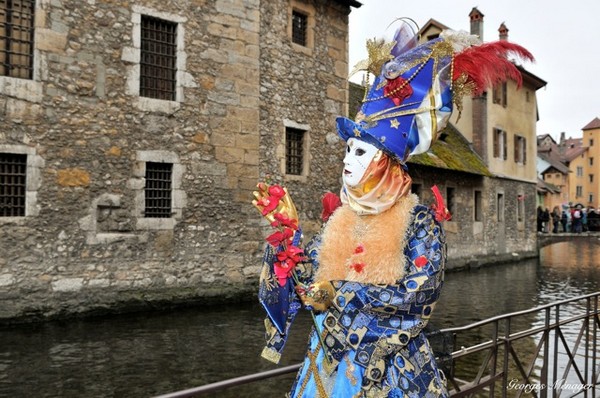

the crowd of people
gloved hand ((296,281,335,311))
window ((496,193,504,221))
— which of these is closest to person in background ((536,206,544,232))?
the crowd of people

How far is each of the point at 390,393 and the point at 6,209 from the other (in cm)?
857

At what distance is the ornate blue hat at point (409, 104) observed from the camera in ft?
9.04

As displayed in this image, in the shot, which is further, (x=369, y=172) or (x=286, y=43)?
(x=286, y=43)

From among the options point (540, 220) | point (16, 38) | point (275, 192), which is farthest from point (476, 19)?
point (275, 192)

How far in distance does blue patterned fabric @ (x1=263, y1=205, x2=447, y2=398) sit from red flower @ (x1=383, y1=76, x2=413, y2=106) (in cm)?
69

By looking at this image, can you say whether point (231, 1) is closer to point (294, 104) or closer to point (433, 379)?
point (294, 104)

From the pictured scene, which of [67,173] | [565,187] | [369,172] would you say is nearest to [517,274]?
[67,173]

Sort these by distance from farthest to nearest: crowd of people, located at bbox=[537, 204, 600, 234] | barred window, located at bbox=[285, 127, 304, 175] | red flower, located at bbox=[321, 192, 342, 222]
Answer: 1. crowd of people, located at bbox=[537, 204, 600, 234]
2. barred window, located at bbox=[285, 127, 304, 175]
3. red flower, located at bbox=[321, 192, 342, 222]

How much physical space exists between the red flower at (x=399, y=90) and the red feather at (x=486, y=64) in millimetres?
297

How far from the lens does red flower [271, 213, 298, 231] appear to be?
244cm

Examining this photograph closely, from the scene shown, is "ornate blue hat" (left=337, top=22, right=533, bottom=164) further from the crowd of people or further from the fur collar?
the crowd of people

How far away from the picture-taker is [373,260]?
8.58 ft

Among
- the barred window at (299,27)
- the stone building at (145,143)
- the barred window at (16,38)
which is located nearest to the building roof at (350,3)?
the stone building at (145,143)

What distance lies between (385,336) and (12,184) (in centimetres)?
853
